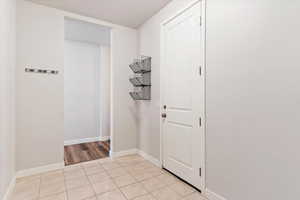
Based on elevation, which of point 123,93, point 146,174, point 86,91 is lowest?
point 146,174

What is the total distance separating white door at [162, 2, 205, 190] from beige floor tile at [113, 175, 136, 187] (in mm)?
623

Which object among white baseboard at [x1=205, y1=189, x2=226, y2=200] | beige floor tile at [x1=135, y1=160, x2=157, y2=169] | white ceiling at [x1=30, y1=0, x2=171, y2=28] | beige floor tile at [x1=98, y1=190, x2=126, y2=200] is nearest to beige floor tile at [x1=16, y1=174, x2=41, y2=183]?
beige floor tile at [x1=98, y1=190, x2=126, y2=200]

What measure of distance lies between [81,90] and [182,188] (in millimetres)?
3578

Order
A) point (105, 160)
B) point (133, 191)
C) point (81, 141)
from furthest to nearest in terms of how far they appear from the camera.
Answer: point (81, 141) → point (105, 160) → point (133, 191)

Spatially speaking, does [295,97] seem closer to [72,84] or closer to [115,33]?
[115,33]

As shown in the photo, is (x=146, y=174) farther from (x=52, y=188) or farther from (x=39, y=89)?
(x=39, y=89)

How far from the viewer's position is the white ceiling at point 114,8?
2.44 metres

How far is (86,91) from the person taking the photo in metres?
4.32

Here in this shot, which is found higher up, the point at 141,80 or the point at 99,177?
the point at 141,80

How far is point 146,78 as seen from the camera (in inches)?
120

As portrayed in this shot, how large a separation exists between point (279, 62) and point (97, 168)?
2.88 m

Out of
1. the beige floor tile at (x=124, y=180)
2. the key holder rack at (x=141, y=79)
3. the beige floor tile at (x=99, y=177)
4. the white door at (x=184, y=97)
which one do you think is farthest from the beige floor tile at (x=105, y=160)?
the key holder rack at (x=141, y=79)

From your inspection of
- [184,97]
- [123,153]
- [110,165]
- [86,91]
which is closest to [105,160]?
[110,165]

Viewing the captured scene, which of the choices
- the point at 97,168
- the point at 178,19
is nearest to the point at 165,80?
the point at 178,19
